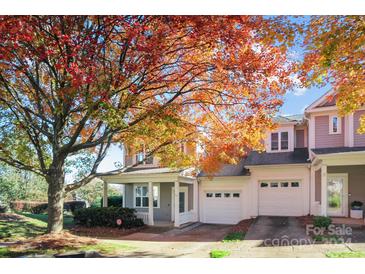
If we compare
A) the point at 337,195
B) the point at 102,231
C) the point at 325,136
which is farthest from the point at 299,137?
the point at 102,231

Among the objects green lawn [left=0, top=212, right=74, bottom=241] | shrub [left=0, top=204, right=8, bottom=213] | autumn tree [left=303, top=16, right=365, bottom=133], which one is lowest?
green lawn [left=0, top=212, right=74, bottom=241]

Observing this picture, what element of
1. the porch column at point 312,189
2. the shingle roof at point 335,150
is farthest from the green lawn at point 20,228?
the porch column at point 312,189

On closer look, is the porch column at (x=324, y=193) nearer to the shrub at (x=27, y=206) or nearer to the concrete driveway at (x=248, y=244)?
the concrete driveway at (x=248, y=244)

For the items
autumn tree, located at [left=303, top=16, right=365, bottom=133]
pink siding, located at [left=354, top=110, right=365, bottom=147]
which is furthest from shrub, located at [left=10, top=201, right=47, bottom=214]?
pink siding, located at [left=354, top=110, right=365, bottom=147]

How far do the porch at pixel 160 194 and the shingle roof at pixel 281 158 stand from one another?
8.23ft

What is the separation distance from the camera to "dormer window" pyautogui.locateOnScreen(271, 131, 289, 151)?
1163 cm

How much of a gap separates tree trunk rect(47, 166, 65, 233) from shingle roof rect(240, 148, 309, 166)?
6.94 meters

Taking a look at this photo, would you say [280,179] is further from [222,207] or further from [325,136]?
[222,207]

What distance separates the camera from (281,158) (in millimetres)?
11438

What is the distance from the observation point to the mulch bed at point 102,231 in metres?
9.74

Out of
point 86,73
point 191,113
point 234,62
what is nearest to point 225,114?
point 191,113

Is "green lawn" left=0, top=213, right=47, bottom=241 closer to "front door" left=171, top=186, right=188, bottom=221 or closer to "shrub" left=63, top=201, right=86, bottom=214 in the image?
"shrub" left=63, top=201, right=86, bottom=214
